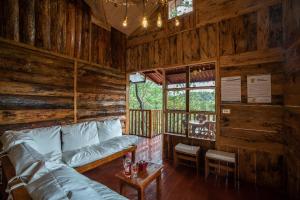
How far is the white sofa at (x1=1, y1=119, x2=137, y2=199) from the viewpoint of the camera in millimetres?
997

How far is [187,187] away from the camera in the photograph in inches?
98.5

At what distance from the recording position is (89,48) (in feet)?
11.7

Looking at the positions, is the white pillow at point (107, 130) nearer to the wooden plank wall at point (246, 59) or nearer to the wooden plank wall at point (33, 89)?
the wooden plank wall at point (33, 89)

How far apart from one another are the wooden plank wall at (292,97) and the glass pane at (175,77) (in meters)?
2.09

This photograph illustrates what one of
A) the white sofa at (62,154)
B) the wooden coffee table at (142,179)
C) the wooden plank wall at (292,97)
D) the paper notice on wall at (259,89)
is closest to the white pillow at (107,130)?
the white sofa at (62,154)

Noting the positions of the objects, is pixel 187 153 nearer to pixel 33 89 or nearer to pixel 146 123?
pixel 146 123

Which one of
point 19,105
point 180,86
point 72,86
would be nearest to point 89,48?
point 72,86

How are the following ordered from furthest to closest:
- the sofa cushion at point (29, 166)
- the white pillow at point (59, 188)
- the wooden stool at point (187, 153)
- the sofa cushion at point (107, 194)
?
the wooden stool at point (187, 153)
the sofa cushion at point (29, 166)
the sofa cushion at point (107, 194)
the white pillow at point (59, 188)

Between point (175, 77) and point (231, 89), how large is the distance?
61.9 inches

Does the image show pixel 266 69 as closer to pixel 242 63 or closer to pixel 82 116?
pixel 242 63

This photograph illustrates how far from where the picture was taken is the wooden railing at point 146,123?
18.4ft

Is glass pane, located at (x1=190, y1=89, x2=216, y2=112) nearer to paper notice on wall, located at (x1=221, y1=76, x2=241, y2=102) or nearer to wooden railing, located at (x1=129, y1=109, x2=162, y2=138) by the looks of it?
paper notice on wall, located at (x1=221, y1=76, x2=241, y2=102)

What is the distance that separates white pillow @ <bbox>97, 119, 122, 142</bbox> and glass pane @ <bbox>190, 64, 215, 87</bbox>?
2.05 meters

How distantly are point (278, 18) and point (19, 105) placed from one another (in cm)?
454
